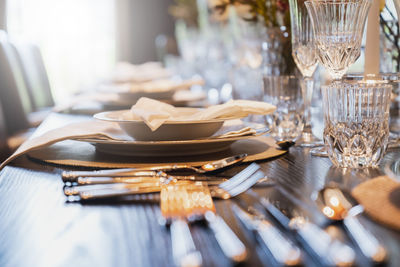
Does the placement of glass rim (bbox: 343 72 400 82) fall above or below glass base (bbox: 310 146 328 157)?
above

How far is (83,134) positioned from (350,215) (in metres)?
0.45

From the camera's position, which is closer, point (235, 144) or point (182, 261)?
point (182, 261)

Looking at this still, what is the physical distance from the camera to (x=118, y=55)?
814 cm

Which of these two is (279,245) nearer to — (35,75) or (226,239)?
(226,239)

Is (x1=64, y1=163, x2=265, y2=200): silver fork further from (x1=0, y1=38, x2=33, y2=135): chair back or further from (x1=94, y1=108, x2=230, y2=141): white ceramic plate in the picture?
(x1=0, y1=38, x2=33, y2=135): chair back

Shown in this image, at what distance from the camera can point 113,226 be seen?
0.49m

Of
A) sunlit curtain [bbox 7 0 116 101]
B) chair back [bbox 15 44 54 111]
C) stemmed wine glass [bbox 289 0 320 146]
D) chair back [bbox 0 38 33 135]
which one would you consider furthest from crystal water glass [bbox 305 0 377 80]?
sunlit curtain [bbox 7 0 116 101]

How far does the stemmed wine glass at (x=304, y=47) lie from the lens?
970mm

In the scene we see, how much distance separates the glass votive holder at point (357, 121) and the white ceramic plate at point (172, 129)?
0.58 feet

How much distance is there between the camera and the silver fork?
1.90 feet

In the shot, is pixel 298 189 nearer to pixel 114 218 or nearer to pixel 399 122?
pixel 114 218

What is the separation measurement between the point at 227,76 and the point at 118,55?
6.14 meters

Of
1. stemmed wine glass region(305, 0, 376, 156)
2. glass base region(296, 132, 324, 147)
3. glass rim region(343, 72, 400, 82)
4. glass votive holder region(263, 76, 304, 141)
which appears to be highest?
stemmed wine glass region(305, 0, 376, 156)

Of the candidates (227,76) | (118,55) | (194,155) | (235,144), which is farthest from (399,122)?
(118,55)
